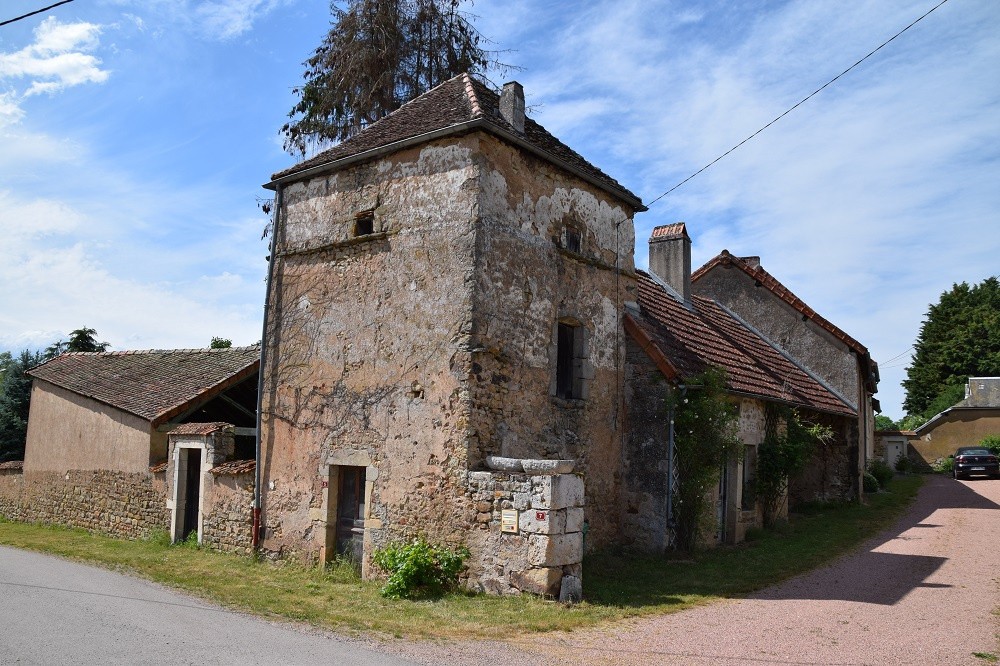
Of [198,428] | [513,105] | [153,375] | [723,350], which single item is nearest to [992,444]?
[723,350]

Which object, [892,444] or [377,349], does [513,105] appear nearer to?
[377,349]

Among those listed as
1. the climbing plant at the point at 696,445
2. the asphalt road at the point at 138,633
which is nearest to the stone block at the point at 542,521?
the asphalt road at the point at 138,633

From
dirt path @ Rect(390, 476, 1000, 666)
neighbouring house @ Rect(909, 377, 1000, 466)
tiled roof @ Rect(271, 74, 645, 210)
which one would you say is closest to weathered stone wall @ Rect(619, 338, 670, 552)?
dirt path @ Rect(390, 476, 1000, 666)

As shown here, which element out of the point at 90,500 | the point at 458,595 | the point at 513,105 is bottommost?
the point at 458,595

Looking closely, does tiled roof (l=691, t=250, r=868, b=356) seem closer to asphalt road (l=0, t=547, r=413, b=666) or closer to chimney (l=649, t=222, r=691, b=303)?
chimney (l=649, t=222, r=691, b=303)

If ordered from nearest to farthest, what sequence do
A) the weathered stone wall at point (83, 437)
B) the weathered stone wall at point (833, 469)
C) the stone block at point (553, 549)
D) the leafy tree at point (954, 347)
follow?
the stone block at point (553, 549), the weathered stone wall at point (83, 437), the weathered stone wall at point (833, 469), the leafy tree at point (954, 347)

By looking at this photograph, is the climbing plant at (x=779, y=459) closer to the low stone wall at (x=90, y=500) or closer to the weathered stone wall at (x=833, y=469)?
the weathered stone wall at (x=833, y=469)

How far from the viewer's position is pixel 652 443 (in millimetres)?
12141

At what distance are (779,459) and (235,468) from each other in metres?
10.4

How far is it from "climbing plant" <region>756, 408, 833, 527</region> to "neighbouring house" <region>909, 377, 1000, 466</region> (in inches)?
1051

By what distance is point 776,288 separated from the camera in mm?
20297

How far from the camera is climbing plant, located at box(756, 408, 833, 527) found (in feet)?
48.6

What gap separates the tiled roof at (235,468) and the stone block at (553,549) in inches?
221

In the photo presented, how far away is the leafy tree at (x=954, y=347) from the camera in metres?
44.0
